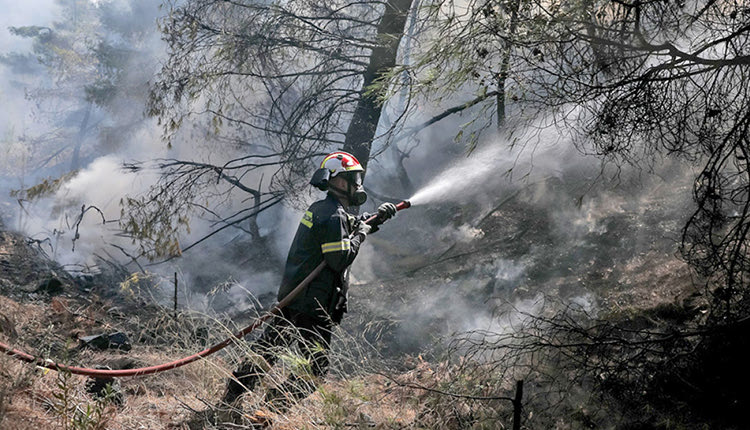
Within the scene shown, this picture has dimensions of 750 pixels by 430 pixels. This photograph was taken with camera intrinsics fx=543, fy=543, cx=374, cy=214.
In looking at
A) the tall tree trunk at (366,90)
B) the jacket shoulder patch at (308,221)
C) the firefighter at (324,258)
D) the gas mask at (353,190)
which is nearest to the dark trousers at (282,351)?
the firefighter at (324,258)

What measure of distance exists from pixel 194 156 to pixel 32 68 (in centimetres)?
1453

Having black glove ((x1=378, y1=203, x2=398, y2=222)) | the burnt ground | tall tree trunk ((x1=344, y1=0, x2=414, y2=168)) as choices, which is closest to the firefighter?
black glove ((x1=378, y1=203, x2=398, y2=222))

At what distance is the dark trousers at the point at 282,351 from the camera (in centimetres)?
347

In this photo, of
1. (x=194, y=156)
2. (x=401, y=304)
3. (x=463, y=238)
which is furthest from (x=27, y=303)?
(x=194, y=156)

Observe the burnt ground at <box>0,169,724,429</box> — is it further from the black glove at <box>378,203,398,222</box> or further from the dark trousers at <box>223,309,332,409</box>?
the black glove at <box>378,203,398,222</box>

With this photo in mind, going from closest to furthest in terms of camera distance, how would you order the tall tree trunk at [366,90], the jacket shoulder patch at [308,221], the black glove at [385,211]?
the jacket shoulder patch at [308,221] < the black glove at [385,211] < the tall tree trunk at [366,90]

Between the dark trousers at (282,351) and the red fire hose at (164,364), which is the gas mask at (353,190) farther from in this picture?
the dark trousers at (282,351)

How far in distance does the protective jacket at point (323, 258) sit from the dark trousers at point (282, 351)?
12 cm

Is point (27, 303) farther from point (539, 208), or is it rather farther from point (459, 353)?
point (539, 208)

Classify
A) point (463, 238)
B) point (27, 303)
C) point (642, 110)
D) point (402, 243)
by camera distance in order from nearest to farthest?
point (642, 110), point (27, 303), point (463, 238), point (402, 243)

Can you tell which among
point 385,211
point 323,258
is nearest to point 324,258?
point 323,258

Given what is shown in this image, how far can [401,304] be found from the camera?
7223 mm

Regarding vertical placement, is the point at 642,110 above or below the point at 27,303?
above

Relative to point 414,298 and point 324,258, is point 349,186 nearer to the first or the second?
point 324,258
